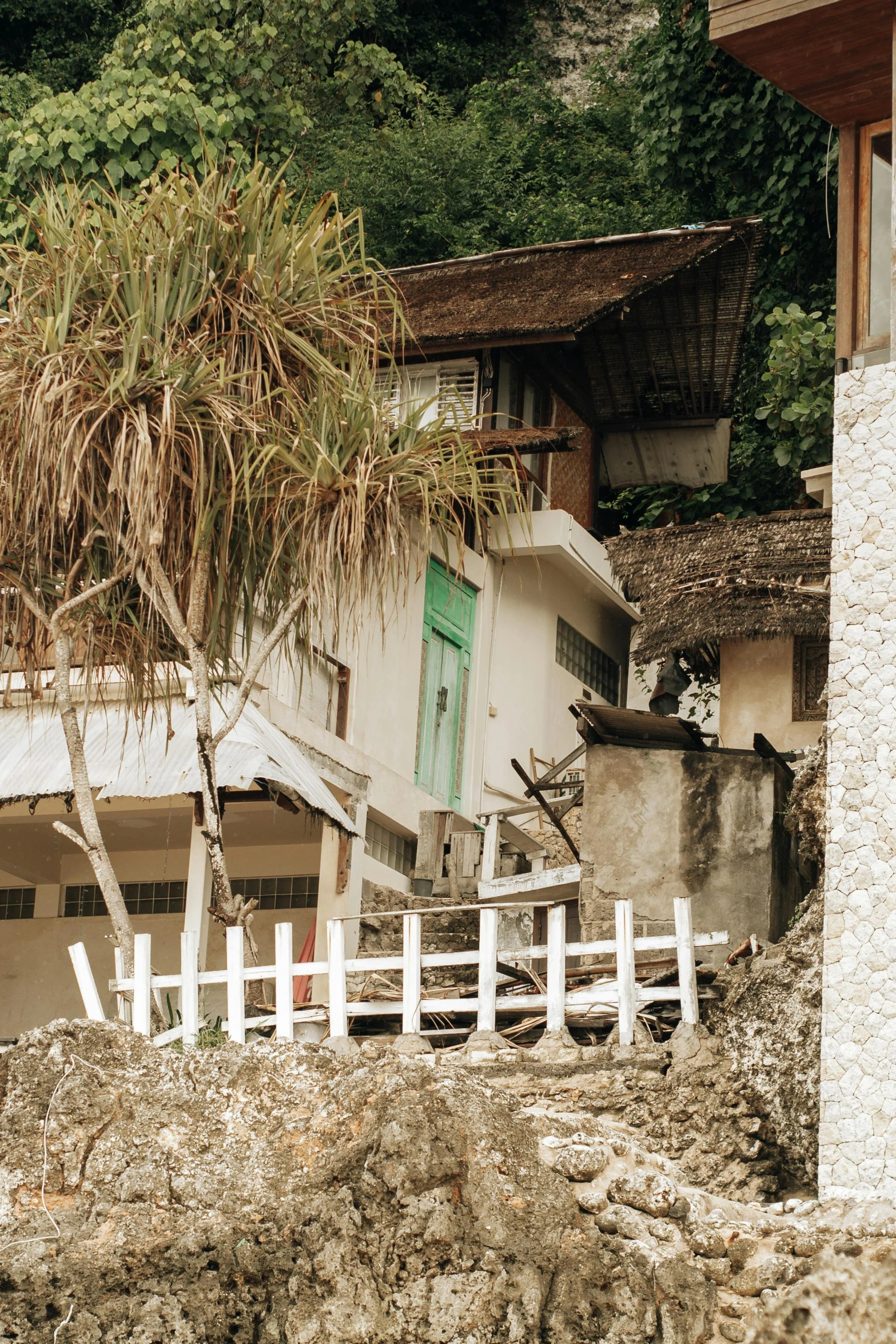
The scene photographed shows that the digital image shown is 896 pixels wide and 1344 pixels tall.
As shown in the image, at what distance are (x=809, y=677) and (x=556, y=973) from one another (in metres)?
6.01

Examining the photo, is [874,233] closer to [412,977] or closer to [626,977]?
[626,977]

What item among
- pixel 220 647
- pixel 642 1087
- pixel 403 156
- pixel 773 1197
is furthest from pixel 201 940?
pixel 403 156

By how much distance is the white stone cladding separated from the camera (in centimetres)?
716

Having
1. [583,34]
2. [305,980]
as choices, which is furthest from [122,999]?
[583,34]

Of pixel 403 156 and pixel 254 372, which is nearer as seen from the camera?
pixel 254 372

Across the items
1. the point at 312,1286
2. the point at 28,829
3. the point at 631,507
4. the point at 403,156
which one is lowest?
the point at 312,1286

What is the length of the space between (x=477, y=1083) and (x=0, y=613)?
5.04 m

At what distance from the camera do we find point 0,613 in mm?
10148

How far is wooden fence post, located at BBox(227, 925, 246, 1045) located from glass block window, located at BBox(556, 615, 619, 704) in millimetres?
8666

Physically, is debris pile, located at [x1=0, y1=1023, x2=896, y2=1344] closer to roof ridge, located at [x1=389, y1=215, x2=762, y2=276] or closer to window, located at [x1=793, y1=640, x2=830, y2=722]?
window, located at [x1=793, y1=640, x2=830, y2=722]

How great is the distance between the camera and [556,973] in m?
9.02

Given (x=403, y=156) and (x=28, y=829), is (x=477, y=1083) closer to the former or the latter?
(x=28, y=829)

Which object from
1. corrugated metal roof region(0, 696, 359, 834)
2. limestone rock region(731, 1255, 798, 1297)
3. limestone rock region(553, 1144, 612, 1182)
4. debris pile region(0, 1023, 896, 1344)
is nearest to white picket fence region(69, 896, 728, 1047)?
corrugated metal roof region(0, 696, 359, 834)

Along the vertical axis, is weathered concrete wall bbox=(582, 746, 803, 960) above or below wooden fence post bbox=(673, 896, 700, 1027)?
above
